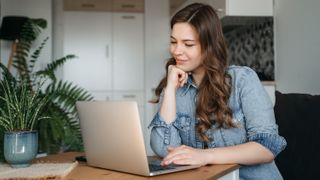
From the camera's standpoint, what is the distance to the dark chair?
56.6 inches

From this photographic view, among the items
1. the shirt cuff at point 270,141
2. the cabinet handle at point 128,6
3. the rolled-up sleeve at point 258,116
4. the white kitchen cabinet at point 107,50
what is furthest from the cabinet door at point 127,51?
the shirt cuff at point 270,141

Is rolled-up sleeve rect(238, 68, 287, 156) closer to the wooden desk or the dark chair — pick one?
the wooden desk

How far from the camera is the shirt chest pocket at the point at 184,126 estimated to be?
135cm

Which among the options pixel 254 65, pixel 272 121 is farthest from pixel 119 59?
pixel 272 121

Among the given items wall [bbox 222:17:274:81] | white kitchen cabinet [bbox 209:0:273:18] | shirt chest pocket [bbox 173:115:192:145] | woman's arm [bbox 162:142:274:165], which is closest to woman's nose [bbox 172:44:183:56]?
shirt chest pocket [bbox 173:115:192:145]

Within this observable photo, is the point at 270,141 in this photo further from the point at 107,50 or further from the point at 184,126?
the point at 107,50

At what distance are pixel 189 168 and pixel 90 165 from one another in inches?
13.3

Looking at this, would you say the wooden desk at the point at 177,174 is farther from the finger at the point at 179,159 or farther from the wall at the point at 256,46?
the wall at the point at 256,46

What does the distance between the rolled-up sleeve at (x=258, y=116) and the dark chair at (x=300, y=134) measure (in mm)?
290

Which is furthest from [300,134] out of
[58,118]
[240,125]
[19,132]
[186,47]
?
[58,118]

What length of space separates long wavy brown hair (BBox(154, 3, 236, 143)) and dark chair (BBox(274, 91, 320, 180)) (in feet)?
1.26

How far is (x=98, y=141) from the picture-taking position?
1144 mm

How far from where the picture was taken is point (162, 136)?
1336 millimetres

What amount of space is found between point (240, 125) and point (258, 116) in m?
0.08
